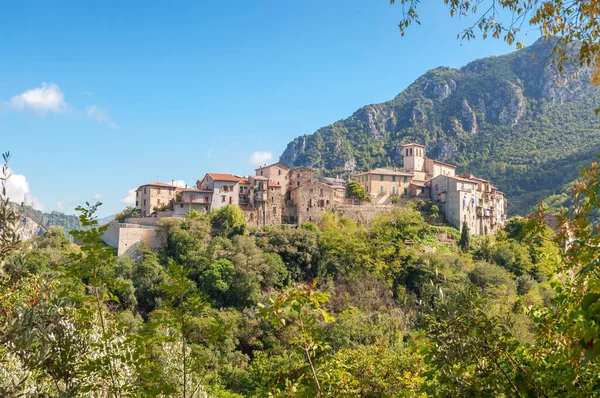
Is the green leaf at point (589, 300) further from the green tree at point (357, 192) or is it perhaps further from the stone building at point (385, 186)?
the stone building at point (385, 186)

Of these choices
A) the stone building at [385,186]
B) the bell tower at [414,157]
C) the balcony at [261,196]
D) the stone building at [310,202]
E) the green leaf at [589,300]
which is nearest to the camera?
the green leaf at [589,300]

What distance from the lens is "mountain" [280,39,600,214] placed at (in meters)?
111

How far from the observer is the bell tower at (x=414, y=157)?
202 ft

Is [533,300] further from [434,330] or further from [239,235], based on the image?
[434,330]

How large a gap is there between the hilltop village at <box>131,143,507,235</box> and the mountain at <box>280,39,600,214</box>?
159ft

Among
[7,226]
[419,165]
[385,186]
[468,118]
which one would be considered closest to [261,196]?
[385,186]

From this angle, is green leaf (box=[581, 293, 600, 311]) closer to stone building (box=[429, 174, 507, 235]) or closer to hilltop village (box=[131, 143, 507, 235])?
hilltop village (box=[131, 143, 507, 235])

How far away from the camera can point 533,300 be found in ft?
113

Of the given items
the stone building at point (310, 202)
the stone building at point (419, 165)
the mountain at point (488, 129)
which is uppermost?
the mountain at point (488, 129)

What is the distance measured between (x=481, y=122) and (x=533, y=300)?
407ft

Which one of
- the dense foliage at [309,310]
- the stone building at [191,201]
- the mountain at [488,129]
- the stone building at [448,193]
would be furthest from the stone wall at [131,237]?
the mountain at [488,129]

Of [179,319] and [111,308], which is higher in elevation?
[179,319]

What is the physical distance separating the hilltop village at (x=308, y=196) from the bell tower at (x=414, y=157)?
3.80ft

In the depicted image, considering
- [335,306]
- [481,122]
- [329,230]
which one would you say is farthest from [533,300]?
[481,122]
